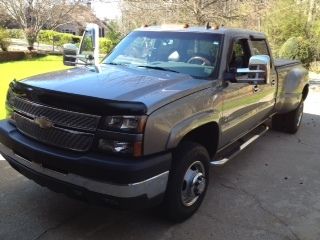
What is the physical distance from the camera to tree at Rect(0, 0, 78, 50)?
26609 millimetres

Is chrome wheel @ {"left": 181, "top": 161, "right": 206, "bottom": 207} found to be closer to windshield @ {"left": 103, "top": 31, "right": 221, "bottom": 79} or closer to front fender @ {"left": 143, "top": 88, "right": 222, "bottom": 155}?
front fender @ {"left": 143, "top": 88, "right": 222, "bottom": 155}

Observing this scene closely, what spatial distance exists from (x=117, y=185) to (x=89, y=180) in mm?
243

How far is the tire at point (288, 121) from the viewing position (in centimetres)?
780

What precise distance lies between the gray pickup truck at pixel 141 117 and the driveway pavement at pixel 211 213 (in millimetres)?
299

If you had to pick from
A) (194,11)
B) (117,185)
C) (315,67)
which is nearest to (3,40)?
(194,11)

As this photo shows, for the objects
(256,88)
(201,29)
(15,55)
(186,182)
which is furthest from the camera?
(15,55)

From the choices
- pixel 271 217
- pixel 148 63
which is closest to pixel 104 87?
pixel 148 63

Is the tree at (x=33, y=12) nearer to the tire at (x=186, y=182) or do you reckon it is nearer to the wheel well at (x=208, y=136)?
the wheel well at (x=208, y=136)

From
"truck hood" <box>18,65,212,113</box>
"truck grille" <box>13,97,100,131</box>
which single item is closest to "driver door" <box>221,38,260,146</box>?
"truck hood" <box>18,65,212,113</box>

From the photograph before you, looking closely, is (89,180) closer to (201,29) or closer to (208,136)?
(208,136)

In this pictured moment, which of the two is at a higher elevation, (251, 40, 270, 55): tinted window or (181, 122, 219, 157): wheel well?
(251, 40, 270, 55): tinted window

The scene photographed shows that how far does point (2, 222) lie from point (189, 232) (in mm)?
1755

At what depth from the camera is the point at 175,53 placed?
4.90 m

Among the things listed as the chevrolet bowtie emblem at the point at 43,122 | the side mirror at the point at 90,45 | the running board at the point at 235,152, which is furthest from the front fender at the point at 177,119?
the side mirror at the point at 90,45
